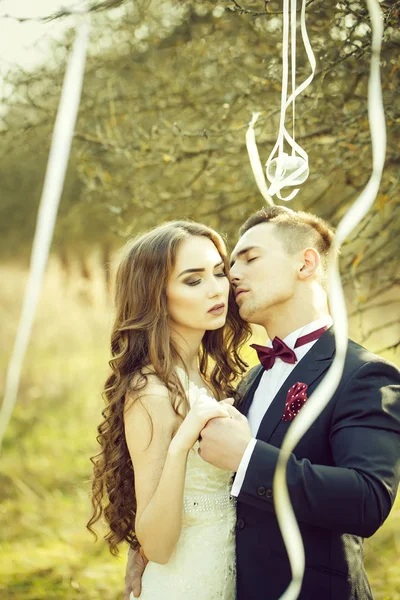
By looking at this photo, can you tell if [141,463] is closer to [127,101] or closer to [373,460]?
[373,460]

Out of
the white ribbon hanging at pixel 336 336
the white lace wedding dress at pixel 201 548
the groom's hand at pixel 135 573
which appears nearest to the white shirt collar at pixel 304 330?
the white lace wedding dress at pixel 201 548

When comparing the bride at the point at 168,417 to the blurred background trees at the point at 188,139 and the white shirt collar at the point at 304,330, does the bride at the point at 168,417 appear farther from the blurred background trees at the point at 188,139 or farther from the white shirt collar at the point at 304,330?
the blurred background trees at the point at 188,139

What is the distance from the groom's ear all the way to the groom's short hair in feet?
0.11

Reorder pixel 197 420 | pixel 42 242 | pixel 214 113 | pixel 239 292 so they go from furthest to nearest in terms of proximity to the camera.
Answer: pixel 214 113
pixel 239 292
pixel 197 420
pixel 42 242

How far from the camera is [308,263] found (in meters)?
2.52

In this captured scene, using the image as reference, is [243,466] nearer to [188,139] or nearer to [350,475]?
[350,475]

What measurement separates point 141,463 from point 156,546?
10.1 inches

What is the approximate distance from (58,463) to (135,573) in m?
4.95

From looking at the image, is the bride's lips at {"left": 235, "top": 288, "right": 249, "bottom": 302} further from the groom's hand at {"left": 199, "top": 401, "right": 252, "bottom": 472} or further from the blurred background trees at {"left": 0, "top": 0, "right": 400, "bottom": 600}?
the blurred background trees at {"left": 0, "top": 0, "right": 400, "bottom": 600}

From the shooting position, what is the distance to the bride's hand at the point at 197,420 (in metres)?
1.92

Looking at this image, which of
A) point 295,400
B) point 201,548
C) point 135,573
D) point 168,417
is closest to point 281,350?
point 295,400

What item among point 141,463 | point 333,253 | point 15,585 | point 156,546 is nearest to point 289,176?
point 333,253

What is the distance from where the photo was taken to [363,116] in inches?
134

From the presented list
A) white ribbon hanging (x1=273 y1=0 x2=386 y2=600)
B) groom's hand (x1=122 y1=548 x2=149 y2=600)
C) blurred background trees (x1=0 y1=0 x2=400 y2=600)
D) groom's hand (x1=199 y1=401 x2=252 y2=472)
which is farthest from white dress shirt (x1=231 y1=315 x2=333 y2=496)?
white ribbon hanging (x1=273 y1=0 x2=386 y2=600)
